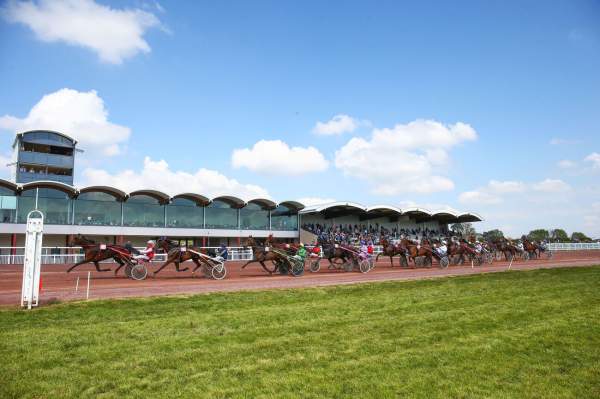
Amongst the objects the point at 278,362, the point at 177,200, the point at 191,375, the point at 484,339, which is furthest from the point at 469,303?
the point at 177,200

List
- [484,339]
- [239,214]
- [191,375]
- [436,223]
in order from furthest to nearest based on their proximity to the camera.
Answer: [436,223] → [239,214] → [484,339] → [191,375]

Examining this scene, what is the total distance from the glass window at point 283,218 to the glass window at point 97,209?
14.1 metres

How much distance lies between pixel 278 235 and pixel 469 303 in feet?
112

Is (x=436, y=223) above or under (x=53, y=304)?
above

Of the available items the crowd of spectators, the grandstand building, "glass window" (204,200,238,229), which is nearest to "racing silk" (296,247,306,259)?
the grandstand building

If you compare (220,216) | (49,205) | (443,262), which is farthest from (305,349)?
(220,216)

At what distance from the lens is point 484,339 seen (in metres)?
6.81

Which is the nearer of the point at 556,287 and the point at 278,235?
the point at 556,287

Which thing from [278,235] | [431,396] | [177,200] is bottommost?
[431,396]

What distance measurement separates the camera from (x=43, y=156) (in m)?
51.4

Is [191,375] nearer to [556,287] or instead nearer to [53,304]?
[53,304]

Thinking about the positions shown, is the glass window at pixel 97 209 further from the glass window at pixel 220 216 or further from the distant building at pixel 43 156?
the distant building at pixel 43 156

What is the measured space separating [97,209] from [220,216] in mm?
10034

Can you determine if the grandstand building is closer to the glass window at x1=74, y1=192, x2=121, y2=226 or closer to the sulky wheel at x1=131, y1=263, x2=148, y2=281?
the glass window at x1=74, y1=192, x2=121, y2=226
